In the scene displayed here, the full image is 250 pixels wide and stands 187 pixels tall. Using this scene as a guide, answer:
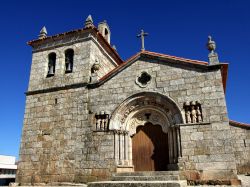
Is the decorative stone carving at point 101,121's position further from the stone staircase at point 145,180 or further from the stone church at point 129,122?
the stone staircase at point 145,180

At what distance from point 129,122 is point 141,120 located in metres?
0.51

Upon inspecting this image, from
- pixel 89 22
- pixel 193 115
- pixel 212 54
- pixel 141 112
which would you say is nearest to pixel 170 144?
pixel 193 115

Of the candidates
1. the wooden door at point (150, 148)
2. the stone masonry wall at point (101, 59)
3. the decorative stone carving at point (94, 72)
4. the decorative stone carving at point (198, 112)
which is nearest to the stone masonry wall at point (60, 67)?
the decorative stone carving at point (94, 72)

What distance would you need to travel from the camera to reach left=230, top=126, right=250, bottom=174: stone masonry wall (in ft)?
36.9

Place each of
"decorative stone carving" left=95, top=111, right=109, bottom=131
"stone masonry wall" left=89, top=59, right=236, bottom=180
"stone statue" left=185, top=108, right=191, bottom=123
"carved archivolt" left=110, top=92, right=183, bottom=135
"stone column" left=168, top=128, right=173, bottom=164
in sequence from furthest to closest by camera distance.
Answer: "decorative stone carving" left=95, top=111, right=109, bottom=131 < "carved archivolt" left=110, top=92, right=183, bottom=135 < "stone column" left=168, top=128, right=173, bottom=164 < "stone statue" left=185, top=108, right=191, bottom=123 < "stone masonry wall" left=89, top=59, right=236, bottom=180

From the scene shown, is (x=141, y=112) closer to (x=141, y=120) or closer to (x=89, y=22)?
(x=141, y=120)

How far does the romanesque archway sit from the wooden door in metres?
0.10

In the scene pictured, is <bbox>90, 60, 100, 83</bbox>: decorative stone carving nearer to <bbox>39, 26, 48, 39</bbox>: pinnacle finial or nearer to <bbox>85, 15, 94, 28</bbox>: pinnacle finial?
<bbox>85, 15, 94, 28</bbox>: pinnacle finial

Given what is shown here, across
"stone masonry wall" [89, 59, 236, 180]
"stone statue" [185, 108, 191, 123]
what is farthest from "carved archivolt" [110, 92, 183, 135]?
"stone statue" [185, 108, 191, 123]

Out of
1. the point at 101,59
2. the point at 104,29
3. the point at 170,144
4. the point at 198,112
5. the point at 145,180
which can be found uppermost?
the point at 104,29

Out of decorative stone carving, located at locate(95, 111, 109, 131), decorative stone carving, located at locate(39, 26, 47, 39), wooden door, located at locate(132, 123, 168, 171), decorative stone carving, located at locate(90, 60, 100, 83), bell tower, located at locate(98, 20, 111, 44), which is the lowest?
wooden door, located at locate(132, 123, 168, 171)

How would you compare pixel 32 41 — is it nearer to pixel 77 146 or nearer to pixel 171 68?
pixel 77 146

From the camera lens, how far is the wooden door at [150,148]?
9703mm

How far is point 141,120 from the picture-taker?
34.0 feet
